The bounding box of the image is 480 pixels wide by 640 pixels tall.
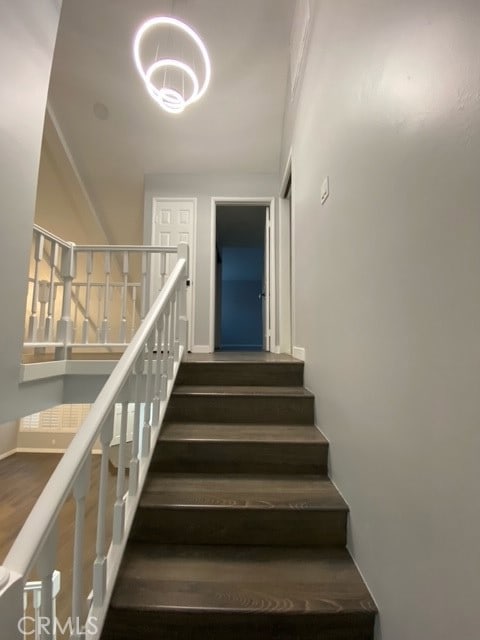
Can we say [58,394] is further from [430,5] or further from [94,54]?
[94,54]

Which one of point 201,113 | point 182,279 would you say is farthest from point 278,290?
point 201,113

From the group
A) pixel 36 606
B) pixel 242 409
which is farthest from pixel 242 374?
pixel 36 606

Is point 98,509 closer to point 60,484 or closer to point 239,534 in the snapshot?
point 60,484

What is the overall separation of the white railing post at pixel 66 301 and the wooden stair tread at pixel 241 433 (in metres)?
1.25

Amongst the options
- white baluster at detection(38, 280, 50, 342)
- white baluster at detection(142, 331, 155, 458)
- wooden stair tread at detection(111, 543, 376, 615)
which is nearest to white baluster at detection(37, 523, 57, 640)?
wooden stair tread at detection(111, 543, 376, 615)

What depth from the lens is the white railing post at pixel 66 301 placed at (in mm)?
2604

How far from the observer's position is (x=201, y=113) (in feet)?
12.8

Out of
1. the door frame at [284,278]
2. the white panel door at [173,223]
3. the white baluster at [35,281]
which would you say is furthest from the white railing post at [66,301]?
the door frame at [284,278]

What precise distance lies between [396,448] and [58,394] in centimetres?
246

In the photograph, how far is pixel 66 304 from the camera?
2.66m

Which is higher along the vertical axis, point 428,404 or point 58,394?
point 428,404

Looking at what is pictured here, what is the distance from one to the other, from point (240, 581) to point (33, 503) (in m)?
5.23

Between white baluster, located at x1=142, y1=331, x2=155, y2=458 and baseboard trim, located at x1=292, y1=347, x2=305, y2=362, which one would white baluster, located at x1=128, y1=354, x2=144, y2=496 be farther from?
baseboard trim, located at x1=292, y1=347, x2=305, y2=362

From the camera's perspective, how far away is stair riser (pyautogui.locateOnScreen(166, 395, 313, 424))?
2.03 meters
